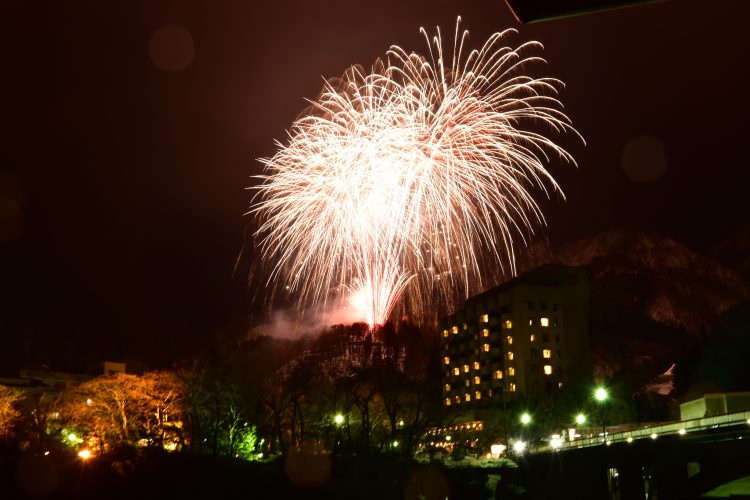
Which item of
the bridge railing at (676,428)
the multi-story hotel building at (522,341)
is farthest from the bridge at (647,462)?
the multi-story hotel building at (522,341)

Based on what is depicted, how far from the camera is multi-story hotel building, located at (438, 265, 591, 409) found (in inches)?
4237

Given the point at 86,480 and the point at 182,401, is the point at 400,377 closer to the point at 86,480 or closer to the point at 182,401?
the point at 182,401

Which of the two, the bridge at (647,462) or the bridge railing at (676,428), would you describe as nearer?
the bridge at (647,462)

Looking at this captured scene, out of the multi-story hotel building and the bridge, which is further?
the multi-story hotel building

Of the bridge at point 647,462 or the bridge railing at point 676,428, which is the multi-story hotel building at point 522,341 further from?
the bridge at point 647,462

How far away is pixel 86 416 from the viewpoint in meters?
51.9

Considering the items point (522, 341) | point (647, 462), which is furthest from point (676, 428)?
point (522, 341)

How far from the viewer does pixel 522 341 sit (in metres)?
109

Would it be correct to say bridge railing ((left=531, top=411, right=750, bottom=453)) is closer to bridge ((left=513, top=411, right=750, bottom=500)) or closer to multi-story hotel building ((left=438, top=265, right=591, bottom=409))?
bridge ((left=513, top=411, right=750, bottom=500))

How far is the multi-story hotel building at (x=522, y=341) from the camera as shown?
108 metres

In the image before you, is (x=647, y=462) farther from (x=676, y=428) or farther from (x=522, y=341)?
(x=522, y=341)

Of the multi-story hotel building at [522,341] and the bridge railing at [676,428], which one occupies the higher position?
the multi-story hotel building at [522,341]

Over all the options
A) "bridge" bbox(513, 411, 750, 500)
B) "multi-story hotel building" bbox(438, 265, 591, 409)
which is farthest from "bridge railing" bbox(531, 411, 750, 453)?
"multi-story hotel building" bbox(438, 265, 591, 409)

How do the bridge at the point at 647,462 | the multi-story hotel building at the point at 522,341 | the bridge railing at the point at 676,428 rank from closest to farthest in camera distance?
the bridge at the point at 647,462 → the bridge railing at the point at 676,428 → the multi-story hotel building at the point at 522,341
